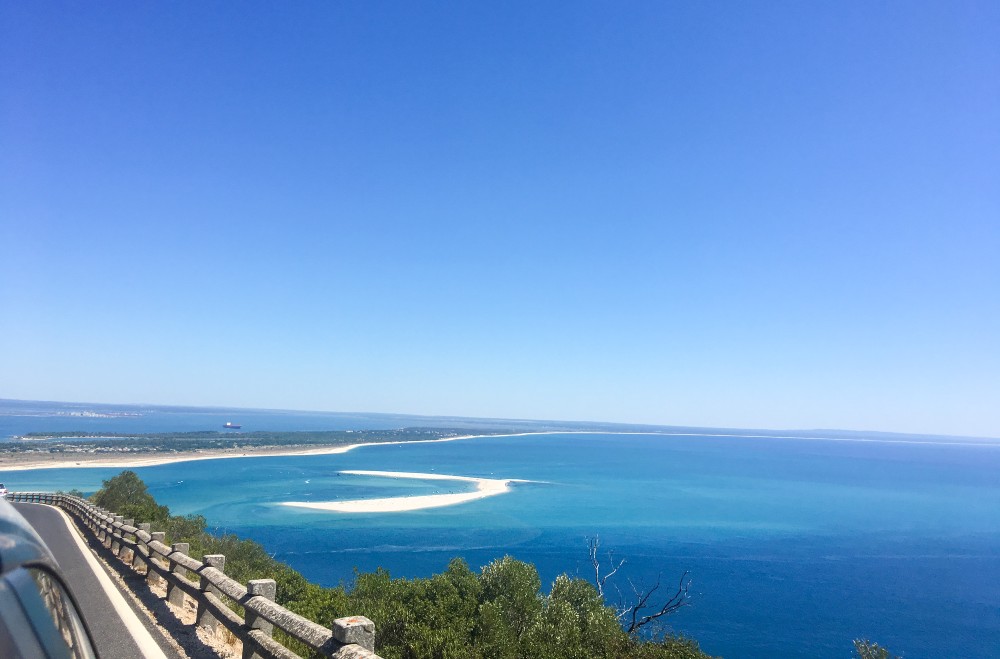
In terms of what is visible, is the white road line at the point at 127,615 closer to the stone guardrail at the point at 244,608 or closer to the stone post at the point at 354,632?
the stone guardrail at the point at 244,608

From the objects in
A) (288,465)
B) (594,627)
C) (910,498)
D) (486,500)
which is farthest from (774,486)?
(594,627)

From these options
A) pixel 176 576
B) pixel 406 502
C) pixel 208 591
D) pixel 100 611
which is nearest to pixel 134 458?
pixel 406 502

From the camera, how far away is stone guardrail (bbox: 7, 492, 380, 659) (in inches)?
195

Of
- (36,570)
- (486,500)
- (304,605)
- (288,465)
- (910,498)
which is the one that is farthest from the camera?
(288,465)

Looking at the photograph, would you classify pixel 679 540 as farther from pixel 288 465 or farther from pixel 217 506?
pixel 288 465

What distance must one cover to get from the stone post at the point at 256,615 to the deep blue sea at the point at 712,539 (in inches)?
1707

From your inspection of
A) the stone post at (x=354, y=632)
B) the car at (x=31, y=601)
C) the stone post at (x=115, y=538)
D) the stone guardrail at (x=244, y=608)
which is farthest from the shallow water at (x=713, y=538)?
the car at (x=31, y=601)

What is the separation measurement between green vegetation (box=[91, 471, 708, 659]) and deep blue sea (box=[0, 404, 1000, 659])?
26809 millimetres

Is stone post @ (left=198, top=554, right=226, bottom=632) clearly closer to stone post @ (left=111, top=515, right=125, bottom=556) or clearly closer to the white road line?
the white road line

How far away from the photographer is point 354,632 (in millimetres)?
4926

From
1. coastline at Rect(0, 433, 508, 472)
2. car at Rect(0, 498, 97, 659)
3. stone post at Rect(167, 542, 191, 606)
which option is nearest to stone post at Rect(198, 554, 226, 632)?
stone post at Rect(167, 542, 191, 606)

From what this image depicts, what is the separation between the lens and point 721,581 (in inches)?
2240

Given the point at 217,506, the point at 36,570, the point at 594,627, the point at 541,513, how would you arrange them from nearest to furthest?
the point at 36,570
the point at 594,627
the point at 217,506
the point at 541,513

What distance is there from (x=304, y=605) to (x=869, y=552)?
261ft
